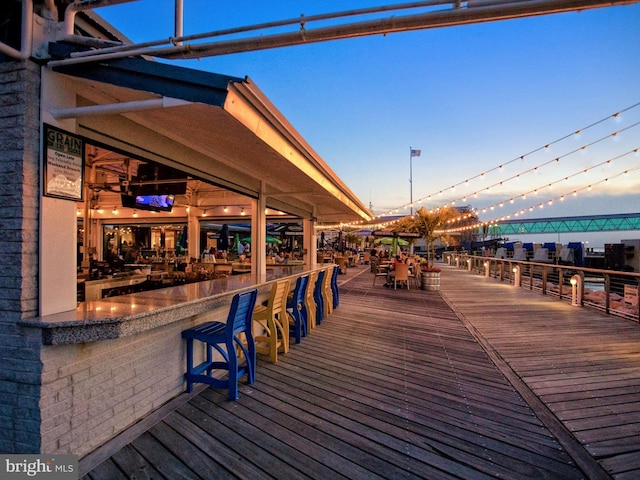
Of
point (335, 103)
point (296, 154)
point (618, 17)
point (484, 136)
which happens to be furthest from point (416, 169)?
point (296, 154)

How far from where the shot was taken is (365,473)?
6.98 ft

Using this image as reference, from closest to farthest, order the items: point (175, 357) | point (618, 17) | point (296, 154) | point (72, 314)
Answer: point (72, 314)
point (175, 357)
point (296, 154)
point (618, 17)

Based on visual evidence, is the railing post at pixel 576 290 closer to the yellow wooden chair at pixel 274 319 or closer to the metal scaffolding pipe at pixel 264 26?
the yellow wooden chair at pixel 274 319

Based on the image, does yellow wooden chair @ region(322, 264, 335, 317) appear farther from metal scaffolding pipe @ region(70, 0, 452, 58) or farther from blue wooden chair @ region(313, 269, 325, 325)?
metal scaffolding pipe @ region(70, 0, 452, 58)

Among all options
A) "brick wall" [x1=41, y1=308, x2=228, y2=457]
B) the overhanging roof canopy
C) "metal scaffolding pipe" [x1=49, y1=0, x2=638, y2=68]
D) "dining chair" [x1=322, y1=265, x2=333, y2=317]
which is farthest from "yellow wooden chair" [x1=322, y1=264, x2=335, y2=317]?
"metal scaffolding pipe" [x1=49, y1=0, x2=638, y2=68]

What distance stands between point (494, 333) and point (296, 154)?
4.74 metres

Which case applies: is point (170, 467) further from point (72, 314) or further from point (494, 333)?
point (494, 333)

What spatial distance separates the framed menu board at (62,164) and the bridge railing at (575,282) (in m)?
8.48

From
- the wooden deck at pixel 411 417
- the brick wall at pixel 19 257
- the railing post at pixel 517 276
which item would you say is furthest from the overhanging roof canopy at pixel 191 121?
the railing post at pixel 517 276

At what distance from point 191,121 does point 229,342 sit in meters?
2.00

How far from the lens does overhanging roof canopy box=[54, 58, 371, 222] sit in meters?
2.04

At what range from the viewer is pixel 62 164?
2273 millimetres

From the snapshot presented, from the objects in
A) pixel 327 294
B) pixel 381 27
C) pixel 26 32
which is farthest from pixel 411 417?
pixel 327 294

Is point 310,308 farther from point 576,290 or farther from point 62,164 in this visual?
point 576,290
